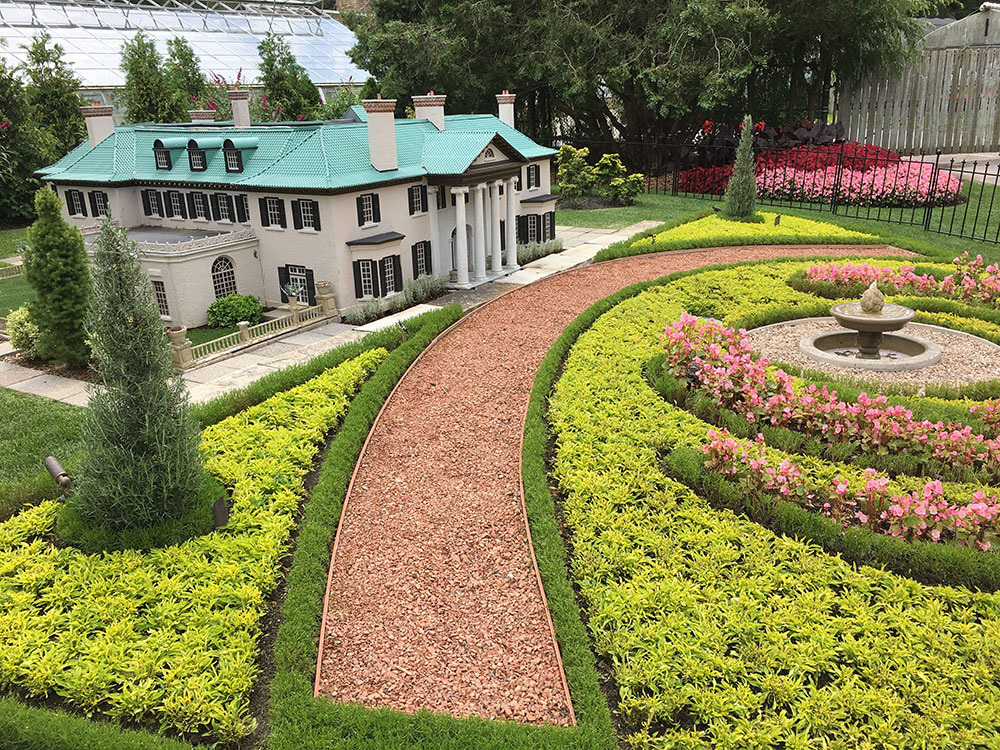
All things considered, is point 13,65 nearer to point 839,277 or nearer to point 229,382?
point 229,382

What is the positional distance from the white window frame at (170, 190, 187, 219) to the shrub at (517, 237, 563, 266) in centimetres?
1354

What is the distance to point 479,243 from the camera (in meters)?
27.8

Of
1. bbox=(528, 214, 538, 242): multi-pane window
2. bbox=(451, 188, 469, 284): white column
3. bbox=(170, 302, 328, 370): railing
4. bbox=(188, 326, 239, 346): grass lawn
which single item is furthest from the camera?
bbox=(528, 214, 538, 242): multi-pane window

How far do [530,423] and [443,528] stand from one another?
360 centimetres

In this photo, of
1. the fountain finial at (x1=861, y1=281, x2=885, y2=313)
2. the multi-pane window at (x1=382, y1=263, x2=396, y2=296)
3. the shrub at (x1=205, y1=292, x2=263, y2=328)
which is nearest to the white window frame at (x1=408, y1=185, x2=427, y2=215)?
the multi-pane window at (x1=382, y1=263, x2=396, y2=296)

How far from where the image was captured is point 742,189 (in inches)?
1262

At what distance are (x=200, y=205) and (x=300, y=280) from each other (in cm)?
583

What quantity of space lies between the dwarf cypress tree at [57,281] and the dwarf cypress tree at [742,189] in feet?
83.1

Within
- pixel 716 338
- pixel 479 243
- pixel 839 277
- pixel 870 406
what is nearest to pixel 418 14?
pixel 479 243

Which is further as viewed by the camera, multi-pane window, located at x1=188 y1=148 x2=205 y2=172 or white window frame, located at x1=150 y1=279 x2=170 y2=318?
multi-pane window, located at x1=188 y1=148 x2=205 y2=172

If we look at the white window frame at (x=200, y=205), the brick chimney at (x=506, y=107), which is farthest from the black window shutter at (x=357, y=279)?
the brick chimney at (x=506, y=107)

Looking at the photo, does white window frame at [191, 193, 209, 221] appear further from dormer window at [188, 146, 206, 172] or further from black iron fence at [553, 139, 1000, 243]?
black iron fence at [553, 139, 1000, 243]

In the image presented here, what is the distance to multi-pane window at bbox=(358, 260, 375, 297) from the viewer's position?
82.1 feet

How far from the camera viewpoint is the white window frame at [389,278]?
84.3ft
